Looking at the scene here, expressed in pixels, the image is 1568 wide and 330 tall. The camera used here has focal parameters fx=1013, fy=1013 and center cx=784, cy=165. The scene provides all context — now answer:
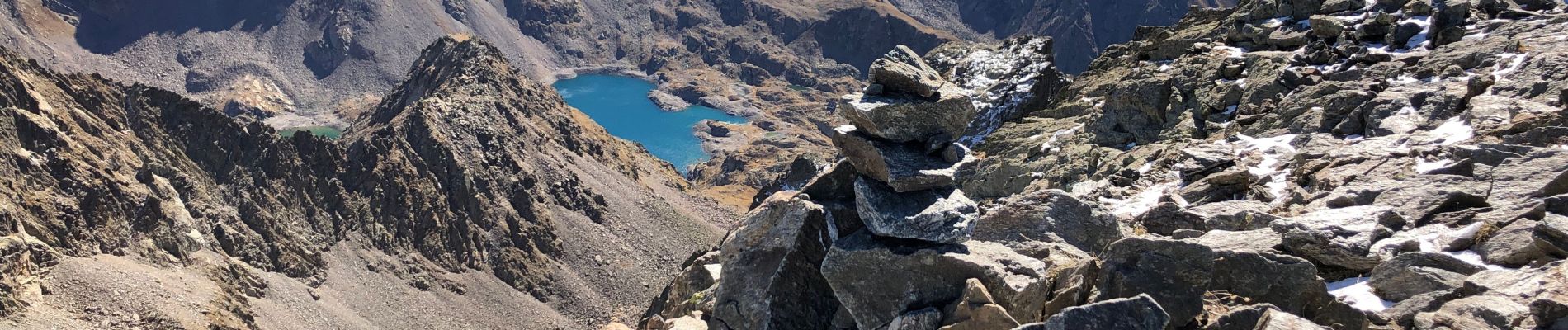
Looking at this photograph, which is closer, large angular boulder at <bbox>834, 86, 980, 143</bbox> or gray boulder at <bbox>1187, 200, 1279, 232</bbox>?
large angular boulder at <bbox>834, 86, 980, 143</bbox>

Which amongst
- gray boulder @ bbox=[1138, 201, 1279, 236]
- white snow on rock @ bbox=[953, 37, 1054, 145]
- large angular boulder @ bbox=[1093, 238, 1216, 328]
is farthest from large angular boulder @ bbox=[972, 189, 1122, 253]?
white snow on rock @ bbox=[953, 37, 1054, 145]

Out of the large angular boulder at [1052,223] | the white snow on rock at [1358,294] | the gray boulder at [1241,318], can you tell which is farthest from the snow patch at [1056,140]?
the gray boulder at [1241,318]

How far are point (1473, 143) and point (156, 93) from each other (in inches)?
4877

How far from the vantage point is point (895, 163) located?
20.3m

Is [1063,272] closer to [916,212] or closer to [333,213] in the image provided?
[916,212]

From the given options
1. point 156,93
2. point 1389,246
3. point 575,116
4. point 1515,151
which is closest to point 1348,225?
point 1389,246

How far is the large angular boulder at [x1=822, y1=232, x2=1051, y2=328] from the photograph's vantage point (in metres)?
17.1

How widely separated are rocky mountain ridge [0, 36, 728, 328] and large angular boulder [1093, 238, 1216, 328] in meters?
64.8

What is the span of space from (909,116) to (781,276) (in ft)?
14.4

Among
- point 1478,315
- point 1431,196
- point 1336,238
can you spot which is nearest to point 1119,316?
point 1478,315

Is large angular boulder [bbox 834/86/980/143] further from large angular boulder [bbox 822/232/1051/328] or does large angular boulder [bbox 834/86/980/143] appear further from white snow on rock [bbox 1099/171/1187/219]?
white snow on rock [bbox 1099/171/1187/219]

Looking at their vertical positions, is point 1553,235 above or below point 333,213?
above

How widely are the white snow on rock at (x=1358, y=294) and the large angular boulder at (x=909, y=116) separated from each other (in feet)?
24.5

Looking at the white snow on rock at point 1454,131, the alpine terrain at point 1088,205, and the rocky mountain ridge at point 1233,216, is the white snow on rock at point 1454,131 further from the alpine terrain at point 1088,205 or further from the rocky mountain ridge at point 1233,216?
the alpine terrain at point 1088,205
